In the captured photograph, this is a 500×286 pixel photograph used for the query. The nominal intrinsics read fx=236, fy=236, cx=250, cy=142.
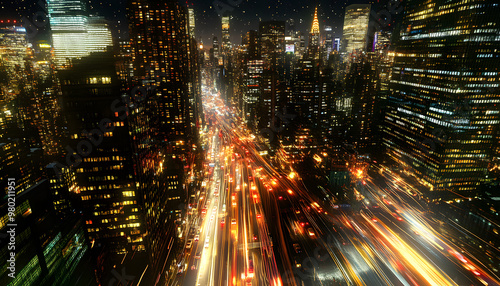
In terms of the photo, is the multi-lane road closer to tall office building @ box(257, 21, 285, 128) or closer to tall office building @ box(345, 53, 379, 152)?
tall office building @ box(345, 53, 379, 152)

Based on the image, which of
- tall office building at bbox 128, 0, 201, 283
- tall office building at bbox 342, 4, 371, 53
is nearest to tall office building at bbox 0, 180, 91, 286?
tall office building at bbox 128, 0, 201, 283

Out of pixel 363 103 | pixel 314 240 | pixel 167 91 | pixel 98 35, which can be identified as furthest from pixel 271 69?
pixel 314 240

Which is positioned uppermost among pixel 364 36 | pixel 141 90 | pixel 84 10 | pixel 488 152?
pixel 364 36

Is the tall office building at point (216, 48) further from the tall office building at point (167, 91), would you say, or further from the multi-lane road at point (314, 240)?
the multi-lane road at point (314, 240)

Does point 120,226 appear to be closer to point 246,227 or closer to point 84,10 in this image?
point 246,227

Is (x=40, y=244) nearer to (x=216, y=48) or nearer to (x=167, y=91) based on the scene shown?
(x=167, y=91)

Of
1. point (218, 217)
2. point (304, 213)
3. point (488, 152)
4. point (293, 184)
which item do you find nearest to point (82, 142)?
point (218, 217)
